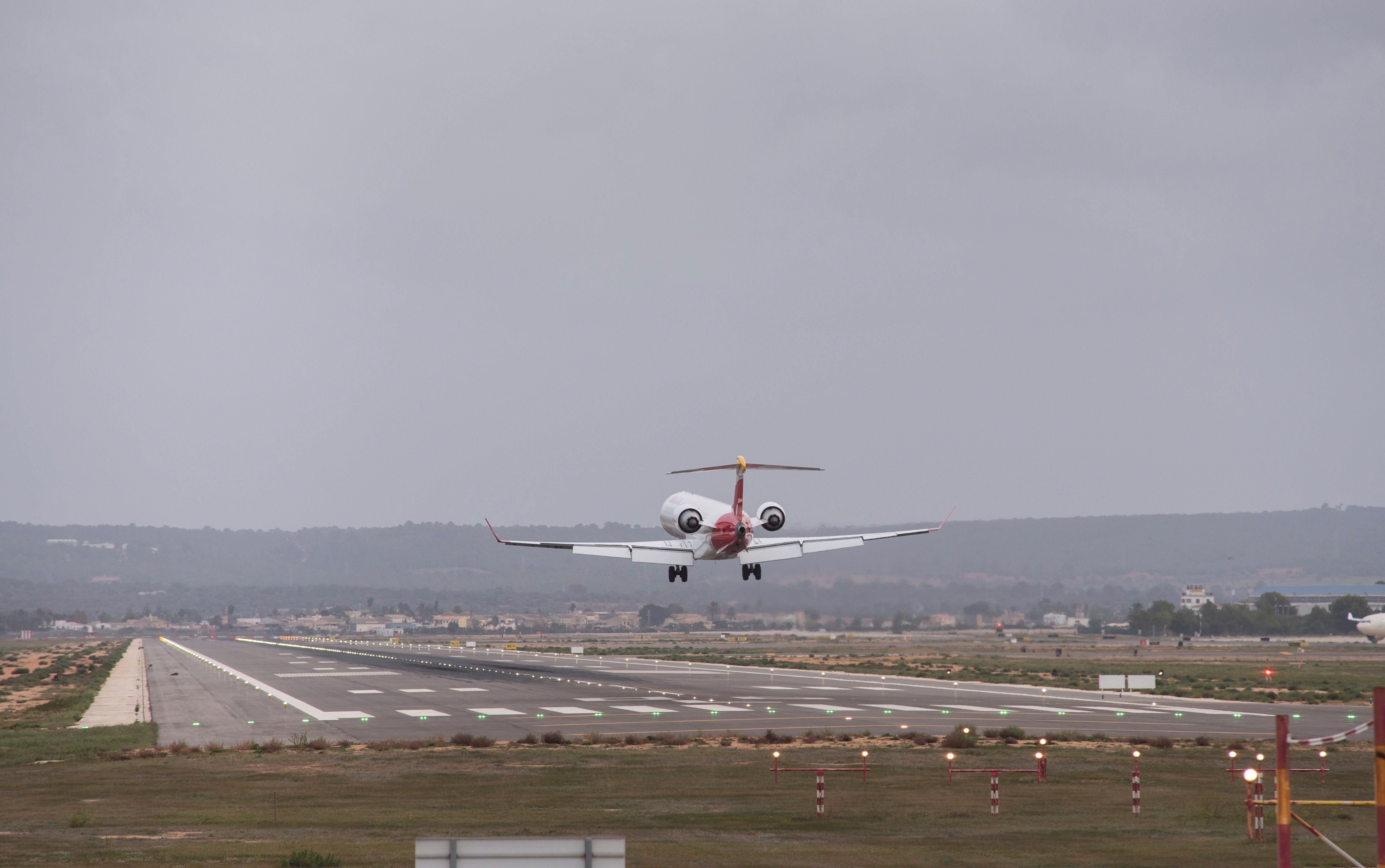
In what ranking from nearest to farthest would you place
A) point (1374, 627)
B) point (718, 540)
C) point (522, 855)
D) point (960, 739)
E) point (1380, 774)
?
→ point (522, 855) → point (1380, 774) → point (960, 739) → point (718, 540) → point (1374, 627)

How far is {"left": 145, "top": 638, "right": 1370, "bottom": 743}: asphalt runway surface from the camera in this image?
5544 cm

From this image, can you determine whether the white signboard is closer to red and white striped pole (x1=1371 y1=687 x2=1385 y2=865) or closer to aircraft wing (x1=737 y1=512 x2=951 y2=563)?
red and white striped pole (x1=1371 y1=687 x2=1385 y2=865)

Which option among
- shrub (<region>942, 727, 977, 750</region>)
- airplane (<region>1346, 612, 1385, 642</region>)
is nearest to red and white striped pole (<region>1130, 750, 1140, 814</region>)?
shrub (<region>942, 727, 977, 750</region>)

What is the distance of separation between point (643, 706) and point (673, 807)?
34.6m

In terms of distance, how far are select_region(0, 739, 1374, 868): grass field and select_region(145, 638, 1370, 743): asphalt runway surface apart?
8.59 m

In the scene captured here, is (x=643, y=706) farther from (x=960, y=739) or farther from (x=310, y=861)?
(x=310, y=861)

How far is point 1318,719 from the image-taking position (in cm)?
6022

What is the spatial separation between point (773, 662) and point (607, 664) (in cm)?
1659

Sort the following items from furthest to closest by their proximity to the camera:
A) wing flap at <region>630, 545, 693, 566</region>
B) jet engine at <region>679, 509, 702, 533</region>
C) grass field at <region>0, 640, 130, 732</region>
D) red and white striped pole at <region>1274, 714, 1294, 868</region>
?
grass field at <region>0, 640, 130, 732</region> → wing flap at <region>630, 545, 693, 566</region> → jet engine at <region>679, 509, 702, 533</region> → red and white striped pole at <region>1274, 714, 1294, 868</region>

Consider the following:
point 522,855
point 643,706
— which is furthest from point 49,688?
point 522,855

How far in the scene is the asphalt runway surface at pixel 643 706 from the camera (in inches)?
2183

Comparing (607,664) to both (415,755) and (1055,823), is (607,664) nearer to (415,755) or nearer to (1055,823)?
(415,755)

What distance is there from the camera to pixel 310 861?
23.4 metres

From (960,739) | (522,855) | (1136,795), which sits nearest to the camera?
(522,855)
